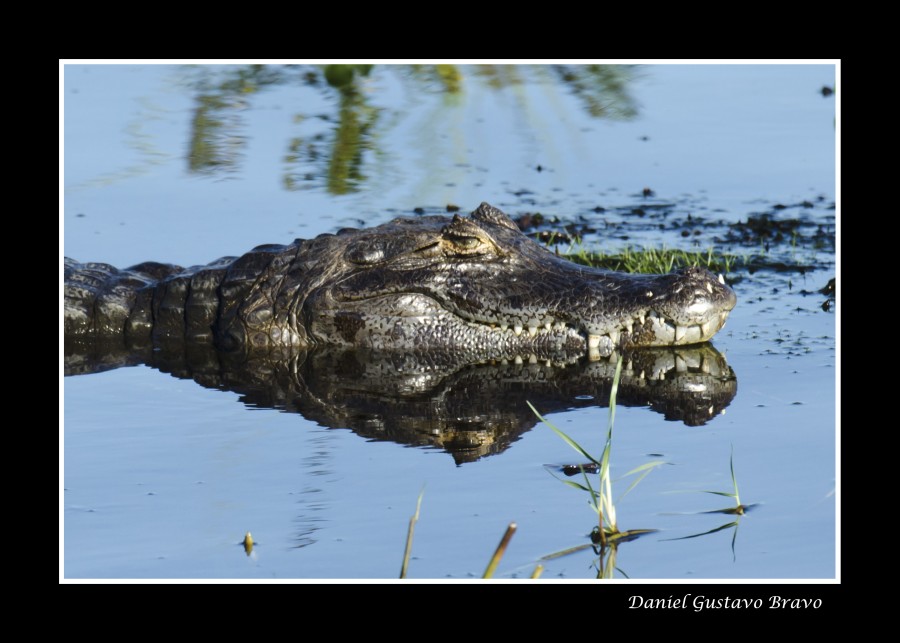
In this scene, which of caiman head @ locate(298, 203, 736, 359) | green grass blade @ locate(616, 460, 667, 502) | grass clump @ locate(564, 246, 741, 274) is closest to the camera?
green grass blade @ locate(616, 460, 667, 502)

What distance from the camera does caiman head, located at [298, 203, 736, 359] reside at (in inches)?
318

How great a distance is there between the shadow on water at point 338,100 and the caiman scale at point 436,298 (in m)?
3.72

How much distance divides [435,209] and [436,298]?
3.48 meters

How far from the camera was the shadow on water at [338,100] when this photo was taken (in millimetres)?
13062

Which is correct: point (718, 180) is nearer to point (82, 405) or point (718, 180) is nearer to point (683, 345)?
point (683, 345)

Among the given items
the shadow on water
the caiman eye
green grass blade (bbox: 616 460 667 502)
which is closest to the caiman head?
the caiman eye

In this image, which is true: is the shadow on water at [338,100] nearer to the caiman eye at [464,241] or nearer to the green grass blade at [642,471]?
the caiman eye at [464,241]

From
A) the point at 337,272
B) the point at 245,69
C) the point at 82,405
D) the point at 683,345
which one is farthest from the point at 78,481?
the point at 245,69

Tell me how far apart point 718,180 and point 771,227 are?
55.7 inches

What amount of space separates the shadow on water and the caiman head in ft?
12.9

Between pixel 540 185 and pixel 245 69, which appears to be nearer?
pixel 540 185

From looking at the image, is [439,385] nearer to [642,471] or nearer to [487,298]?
[487,298]

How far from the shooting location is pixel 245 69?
1655 centimetres

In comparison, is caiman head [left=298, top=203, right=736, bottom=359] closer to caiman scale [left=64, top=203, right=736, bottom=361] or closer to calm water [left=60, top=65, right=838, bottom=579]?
caiman scale [left=64, top=203, right=736, bottom=361]
